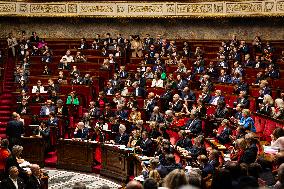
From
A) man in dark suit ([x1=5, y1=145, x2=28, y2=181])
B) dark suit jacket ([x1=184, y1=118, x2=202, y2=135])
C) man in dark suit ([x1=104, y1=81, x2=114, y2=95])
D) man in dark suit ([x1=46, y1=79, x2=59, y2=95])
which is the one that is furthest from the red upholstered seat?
man in dark suit ([x1=5, y1=145, x2=28, y2=181])

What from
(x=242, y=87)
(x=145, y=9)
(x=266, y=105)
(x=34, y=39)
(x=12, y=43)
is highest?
(x=145, y=9)

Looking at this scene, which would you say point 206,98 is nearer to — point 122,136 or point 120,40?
point 122,136

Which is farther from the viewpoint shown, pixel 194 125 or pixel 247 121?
pixel 194 125

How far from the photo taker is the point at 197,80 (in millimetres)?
12609

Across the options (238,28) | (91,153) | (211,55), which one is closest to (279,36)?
(238,28)

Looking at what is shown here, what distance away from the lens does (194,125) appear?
31.6 feet

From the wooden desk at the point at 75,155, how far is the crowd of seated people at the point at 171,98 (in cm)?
23

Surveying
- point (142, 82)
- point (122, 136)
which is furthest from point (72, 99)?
point (122, 136)

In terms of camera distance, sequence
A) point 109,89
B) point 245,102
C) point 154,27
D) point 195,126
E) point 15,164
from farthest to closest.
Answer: point 154,27, point 109,89, point 245,102, point 195,126, point 15,164

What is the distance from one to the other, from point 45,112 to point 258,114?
15.0 feet

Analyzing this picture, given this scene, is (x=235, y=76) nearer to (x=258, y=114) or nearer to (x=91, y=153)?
(x=258, y=114)

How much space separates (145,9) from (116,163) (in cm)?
781

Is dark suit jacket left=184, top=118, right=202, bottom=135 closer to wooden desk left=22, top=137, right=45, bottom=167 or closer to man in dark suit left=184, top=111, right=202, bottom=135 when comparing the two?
man in dark suit left=184, top=111, right=202, bottom=135

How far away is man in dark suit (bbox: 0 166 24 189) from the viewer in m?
6.62
